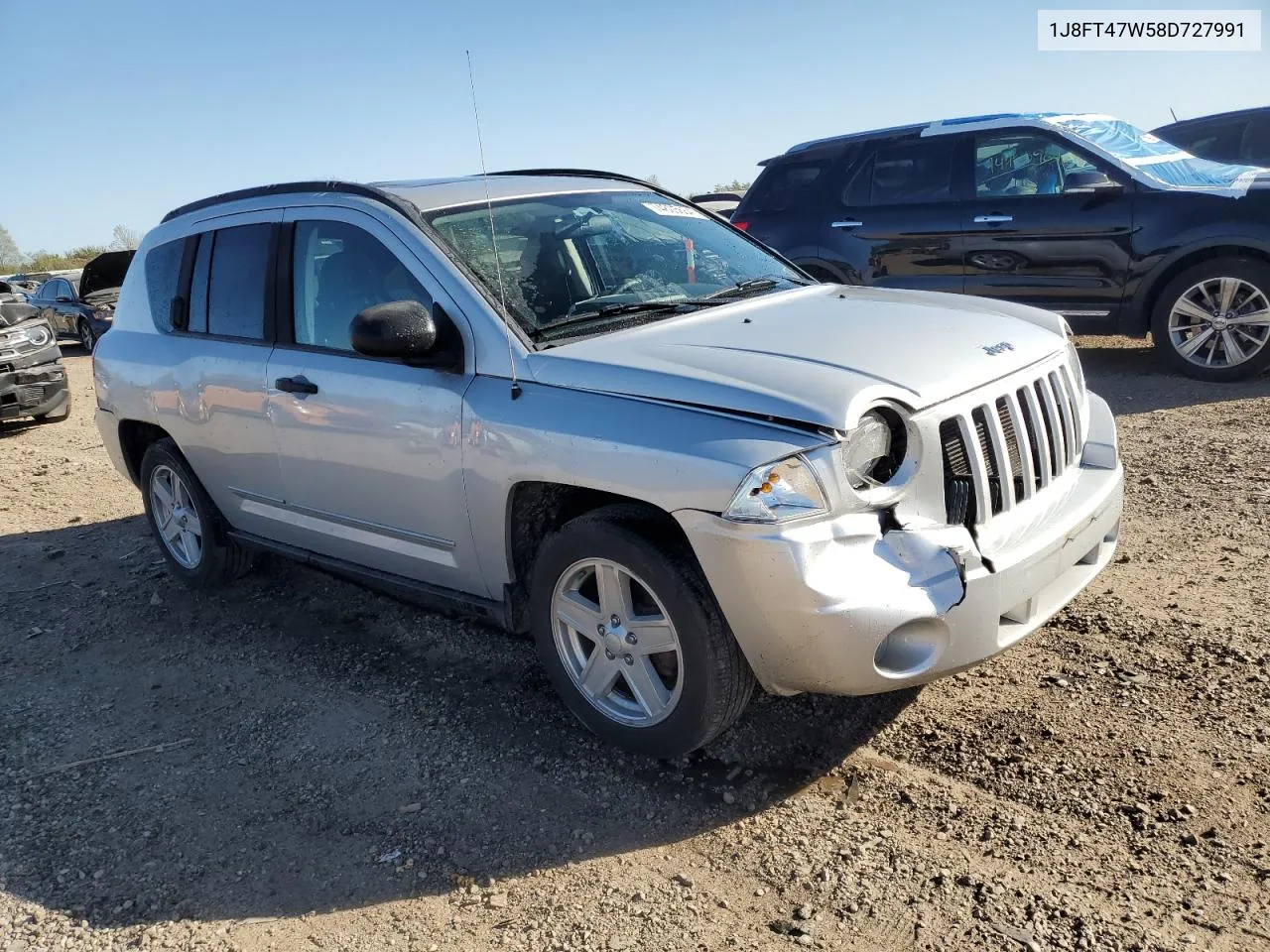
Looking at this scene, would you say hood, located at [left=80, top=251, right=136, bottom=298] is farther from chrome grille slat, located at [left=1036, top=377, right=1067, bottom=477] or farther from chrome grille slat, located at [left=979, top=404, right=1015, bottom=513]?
chrome grille slat, located at [left=979, top=404, right=1015, bottom=513]

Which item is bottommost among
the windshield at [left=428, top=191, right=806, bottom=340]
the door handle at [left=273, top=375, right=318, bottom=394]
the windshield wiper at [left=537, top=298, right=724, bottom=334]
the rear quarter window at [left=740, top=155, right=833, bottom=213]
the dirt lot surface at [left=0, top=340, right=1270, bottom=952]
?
the dirt lot surface at [left=0, top=340, right=1270, bottom=952]

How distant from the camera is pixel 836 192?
9.04 metres

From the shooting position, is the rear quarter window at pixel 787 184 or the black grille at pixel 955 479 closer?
the black grille at pixel 955 479

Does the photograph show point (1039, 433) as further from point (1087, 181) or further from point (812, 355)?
point (1087, 181)

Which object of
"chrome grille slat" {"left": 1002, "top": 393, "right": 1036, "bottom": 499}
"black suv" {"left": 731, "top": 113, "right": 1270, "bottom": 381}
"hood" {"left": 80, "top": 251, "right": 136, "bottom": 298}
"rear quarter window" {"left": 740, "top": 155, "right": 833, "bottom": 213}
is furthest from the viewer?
"hood" {"left": 80, "top": 251, "right": 136, "bottom": 298}

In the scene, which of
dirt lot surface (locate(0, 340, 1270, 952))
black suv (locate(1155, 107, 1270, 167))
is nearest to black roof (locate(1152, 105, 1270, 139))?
black suv (locate(1155, 107, 1270, 167))

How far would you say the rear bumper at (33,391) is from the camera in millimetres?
10070

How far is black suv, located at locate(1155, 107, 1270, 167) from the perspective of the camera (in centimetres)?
1086

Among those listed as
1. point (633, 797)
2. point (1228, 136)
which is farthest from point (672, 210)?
point (1228, 136)

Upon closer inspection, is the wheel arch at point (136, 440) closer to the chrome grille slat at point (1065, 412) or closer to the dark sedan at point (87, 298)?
the chrome grille slat at point (1065, 412)

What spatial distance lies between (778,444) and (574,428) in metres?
0.70

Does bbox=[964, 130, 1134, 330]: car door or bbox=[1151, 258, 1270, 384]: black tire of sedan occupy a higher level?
bbox=[964, 130, 1134, 330]: car door

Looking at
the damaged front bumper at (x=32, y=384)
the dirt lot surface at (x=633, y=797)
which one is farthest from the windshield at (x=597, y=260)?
the damaged front bumper at (x=32, y=384)

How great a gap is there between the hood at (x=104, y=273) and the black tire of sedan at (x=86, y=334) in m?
0.54
